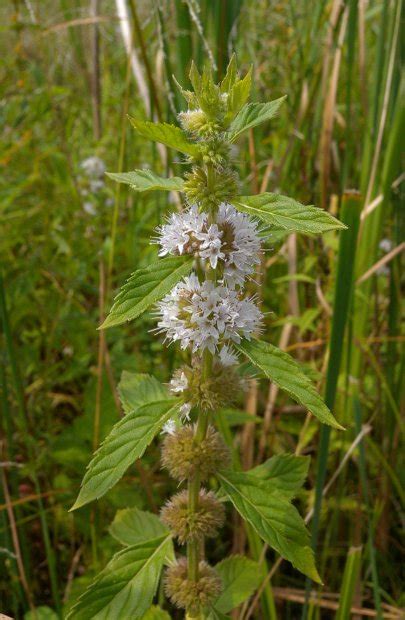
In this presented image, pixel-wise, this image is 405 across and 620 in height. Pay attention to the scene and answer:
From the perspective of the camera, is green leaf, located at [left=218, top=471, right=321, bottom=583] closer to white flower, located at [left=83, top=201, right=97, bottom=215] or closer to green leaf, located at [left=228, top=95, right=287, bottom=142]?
green leaf, located at [left=228, top=95, right=287, bottom=142]

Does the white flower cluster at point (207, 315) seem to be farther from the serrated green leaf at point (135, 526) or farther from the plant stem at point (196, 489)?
the serrated green leaf at point (135, 526)

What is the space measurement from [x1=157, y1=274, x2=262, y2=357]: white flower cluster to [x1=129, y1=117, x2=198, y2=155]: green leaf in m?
0.22

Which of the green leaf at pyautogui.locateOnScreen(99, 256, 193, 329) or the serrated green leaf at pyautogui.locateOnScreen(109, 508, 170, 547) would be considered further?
the serrated green leaf at pyautogui.locateOnScreen(109, 508, 170, 547)

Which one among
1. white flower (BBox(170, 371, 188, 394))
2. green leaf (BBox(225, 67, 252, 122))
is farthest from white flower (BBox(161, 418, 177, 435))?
green leaf (BBox(225, 67, 252, 122))

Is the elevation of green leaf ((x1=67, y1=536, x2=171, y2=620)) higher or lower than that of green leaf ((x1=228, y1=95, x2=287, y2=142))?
lower

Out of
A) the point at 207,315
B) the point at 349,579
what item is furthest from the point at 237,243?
the point at 349,579

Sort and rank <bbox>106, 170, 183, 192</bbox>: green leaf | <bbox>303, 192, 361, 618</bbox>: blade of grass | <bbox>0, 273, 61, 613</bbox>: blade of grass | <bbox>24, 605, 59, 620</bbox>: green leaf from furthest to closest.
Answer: <bbox>24, 605, 59, 620</bbox>: green leaf
<bbox>0, 273, 61, 613</bbox>: blade of grass
<bbox>303, 192, 361, 618</bbox>: blade of grass
<bbox>106, 170, 183, 192</bbox>: green leaf

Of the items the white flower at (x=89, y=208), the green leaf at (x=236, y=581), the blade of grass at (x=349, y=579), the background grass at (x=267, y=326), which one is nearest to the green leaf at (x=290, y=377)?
the background grass at (x=267, y=326)

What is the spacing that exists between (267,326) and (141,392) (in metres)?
1.16

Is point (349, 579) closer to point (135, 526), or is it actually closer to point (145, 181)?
point (135, 526)

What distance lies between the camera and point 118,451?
36.1 inches

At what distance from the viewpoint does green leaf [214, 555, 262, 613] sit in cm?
124

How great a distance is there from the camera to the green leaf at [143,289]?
836 mm

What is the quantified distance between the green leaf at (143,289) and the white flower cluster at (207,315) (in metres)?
0.08
